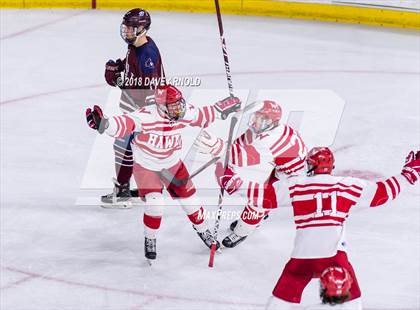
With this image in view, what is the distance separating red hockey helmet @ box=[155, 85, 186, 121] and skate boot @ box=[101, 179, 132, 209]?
1111mm

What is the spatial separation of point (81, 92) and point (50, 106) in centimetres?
45

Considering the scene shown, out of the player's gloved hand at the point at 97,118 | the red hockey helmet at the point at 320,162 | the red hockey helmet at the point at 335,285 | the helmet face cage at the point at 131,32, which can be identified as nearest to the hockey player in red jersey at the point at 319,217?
the red hockey helmet at the point at 320,162

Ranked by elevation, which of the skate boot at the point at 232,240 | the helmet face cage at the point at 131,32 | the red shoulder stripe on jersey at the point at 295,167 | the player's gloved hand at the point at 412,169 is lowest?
the skate boot at the point at 232,240

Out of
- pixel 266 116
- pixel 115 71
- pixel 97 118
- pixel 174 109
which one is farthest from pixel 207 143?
pixel 115 71

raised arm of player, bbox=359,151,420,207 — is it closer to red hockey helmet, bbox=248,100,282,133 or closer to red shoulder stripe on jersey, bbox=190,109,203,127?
red hockey helmet, bbox=248,100,282,133

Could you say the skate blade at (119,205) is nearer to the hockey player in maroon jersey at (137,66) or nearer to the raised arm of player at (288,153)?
the hockey player in maroon jersey at (137,66)

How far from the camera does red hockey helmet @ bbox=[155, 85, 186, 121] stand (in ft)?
18.1

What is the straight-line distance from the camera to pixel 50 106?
27.5 feet

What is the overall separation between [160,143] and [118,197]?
98cm

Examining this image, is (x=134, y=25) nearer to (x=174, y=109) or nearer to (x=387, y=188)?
(x=174, y=109)

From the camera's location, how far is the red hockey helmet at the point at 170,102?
5520 mm

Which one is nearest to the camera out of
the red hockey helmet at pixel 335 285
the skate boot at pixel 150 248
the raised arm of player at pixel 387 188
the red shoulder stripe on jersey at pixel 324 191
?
the red hockey helmet at pixel 335 285

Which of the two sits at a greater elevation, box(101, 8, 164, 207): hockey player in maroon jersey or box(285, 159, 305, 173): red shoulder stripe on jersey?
box(101, 8, 164, 207): hockey player in maroon jersey

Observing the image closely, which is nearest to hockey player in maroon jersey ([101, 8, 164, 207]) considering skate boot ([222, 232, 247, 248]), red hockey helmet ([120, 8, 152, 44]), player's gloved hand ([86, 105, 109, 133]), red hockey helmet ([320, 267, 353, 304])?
red hockey helmet ([120, 8, 152, 44])
